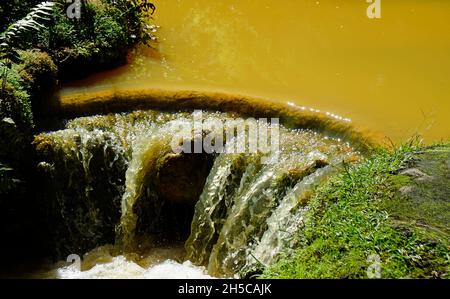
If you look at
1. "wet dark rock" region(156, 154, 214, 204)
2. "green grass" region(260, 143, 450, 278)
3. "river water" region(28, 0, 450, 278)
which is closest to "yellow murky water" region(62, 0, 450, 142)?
"river water" region(28, 0, 450, 278)

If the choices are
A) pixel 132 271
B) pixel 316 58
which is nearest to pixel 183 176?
pixel 132 271

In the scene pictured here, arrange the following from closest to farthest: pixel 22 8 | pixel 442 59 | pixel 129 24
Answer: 1. pixel 22 8
2. pixel 442 59
3. pixel 129 24

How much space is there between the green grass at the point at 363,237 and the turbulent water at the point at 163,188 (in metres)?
1.02

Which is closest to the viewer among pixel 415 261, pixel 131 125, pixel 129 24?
pixel 415 261

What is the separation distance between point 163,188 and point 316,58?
3.03 metres

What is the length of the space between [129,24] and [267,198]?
168 inches

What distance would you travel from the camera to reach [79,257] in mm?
5953

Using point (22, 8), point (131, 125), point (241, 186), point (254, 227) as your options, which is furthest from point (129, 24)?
point (254, 227)

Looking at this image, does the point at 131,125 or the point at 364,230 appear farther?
the point at 131,125

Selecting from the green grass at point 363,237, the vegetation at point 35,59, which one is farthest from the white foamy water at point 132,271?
the green grass at point 363,237

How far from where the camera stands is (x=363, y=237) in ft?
10.6

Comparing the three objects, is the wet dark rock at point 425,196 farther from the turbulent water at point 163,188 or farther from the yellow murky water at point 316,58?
the yellow murky water at point 316,58

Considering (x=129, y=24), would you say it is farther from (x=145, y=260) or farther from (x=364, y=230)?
(x=364, y=230)

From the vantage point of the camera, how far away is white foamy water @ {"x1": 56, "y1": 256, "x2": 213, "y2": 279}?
18.0 feet
